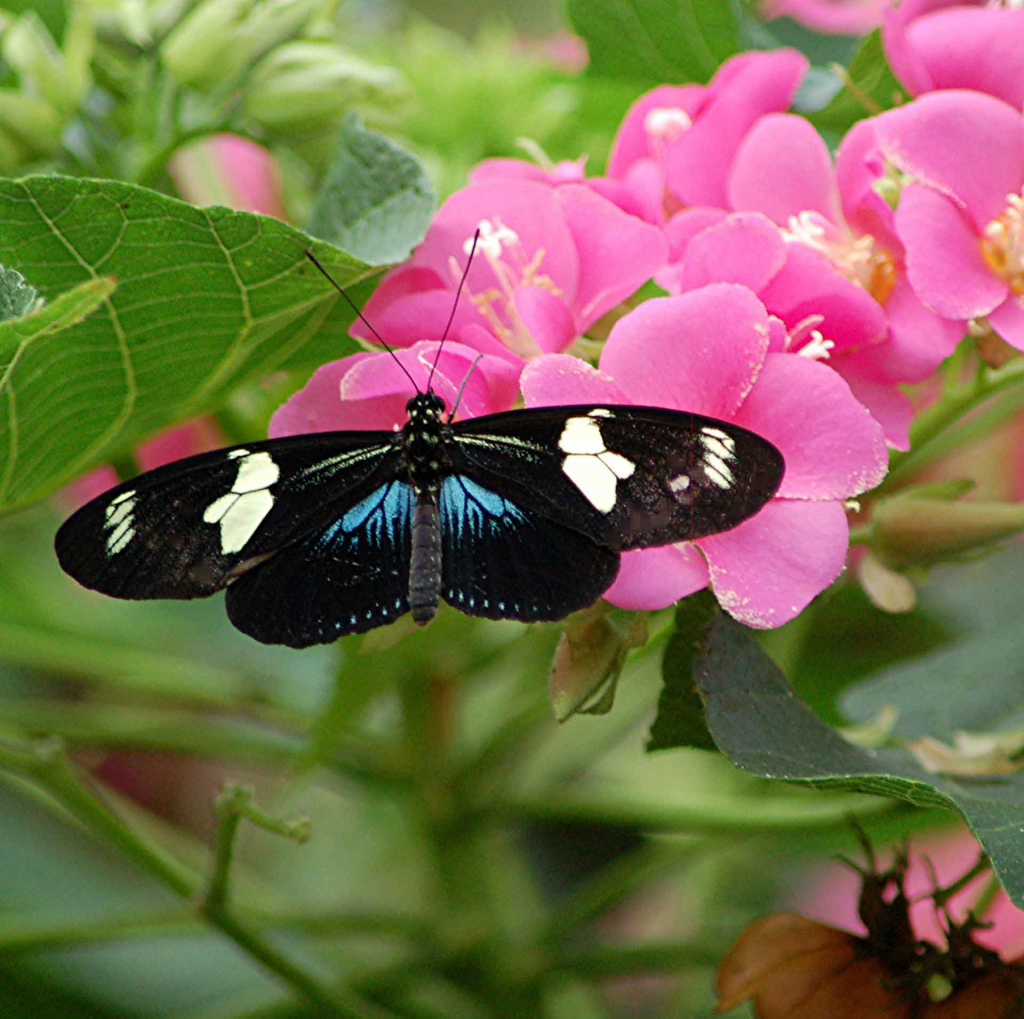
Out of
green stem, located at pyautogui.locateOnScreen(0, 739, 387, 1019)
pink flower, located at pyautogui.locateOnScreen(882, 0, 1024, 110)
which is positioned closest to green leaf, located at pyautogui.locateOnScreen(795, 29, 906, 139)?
pink flower, located at pyautogui.locateOnScreen(882, 0, 1024, 110)

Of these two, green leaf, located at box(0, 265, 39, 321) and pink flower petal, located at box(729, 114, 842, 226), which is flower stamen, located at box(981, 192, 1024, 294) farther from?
green leaf, located at box(0, 265, 39, 321)

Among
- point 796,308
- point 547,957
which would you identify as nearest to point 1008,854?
point 796,308

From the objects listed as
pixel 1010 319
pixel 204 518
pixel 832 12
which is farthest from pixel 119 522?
pixel 832 12

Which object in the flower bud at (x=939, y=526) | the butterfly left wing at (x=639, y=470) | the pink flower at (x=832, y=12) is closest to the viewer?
the butterfly left wing at (x=639, y=470)

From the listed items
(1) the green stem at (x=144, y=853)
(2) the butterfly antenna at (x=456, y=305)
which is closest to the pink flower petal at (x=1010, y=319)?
(2) the butterfly antenna at (x=456, y=305)

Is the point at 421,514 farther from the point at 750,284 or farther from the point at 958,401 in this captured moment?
the point at 958,401

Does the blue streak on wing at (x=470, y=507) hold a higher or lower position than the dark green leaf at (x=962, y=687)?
higher

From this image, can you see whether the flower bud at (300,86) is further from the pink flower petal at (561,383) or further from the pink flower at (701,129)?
the pink flower petal at (561,383)
